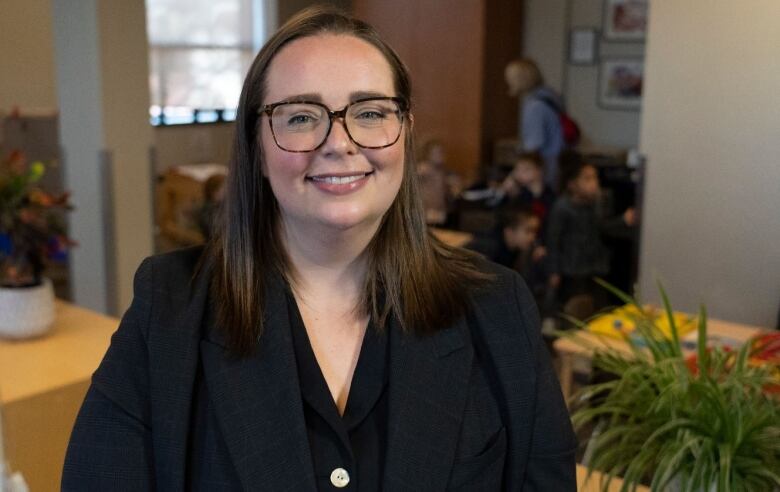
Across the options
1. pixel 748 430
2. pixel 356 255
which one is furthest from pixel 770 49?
pixel 356 255

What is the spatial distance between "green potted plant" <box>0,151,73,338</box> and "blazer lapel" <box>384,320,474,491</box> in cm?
154

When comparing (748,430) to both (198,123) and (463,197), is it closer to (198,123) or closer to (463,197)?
(463,197)

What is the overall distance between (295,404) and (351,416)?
84 mm

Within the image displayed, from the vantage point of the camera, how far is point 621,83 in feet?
22.0

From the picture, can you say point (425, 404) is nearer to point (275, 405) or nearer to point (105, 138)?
point (275, 405)

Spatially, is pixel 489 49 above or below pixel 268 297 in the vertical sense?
above

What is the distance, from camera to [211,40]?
24.7ft

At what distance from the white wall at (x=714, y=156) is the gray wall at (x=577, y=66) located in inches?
99.5

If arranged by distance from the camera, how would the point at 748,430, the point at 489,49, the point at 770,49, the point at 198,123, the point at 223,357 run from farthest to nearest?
1. the point at 198,123
2. the point at 489,49
3. the point at 770,49
4. the point at 748,430
5. the point at 223,357

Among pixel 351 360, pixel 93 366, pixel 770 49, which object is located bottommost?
pixel 93 366

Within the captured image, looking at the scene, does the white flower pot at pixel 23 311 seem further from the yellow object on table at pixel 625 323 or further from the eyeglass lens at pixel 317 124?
the yellow object on table at pixel 625 323

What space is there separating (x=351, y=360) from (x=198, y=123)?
6.42m

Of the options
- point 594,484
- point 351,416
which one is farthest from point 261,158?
point 594,484

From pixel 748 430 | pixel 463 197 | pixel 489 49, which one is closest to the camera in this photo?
pixel 748 430
